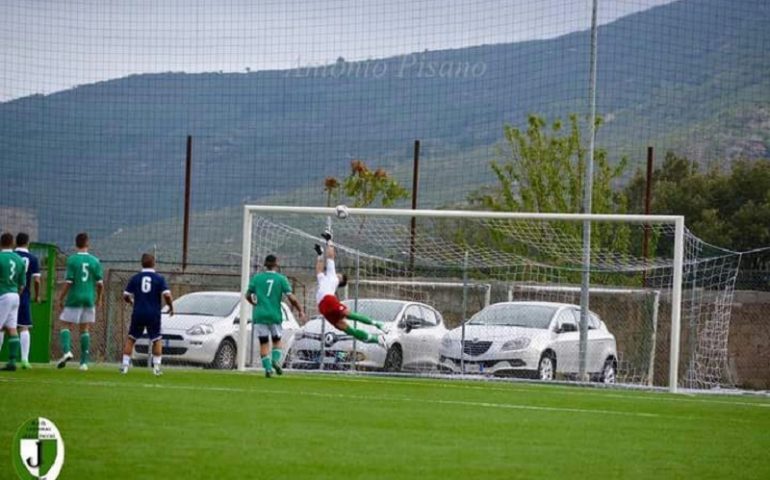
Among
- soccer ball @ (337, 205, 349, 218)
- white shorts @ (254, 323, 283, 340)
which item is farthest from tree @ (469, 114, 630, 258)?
white shorts @ (254, 323, 283, 340)

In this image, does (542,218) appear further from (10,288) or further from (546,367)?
(10,288)

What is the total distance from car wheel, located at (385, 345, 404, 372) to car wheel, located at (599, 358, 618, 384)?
3.88 metres

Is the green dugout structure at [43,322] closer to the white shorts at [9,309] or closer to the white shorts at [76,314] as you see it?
the white shorts at [76,314]

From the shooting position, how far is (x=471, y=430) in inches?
544

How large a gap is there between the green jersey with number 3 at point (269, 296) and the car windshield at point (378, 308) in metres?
4.63

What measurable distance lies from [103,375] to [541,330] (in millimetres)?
8793

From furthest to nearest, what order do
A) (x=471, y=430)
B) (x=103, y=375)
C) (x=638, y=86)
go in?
(x=638, y=86) < (x=103, y=375) < (x=471, y=430)

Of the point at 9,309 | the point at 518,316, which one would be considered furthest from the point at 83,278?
the point at 518,316

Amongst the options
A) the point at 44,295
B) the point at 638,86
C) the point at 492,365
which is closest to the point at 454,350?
the point at 492,365

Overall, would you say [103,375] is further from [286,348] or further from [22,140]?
[22,140]

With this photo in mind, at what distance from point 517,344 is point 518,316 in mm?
621

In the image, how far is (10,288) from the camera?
20750 mm

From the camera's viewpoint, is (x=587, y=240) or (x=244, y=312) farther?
(x=587, y=240)

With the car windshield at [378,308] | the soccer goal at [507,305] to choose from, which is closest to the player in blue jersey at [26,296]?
the soccer goal at [507,305]
